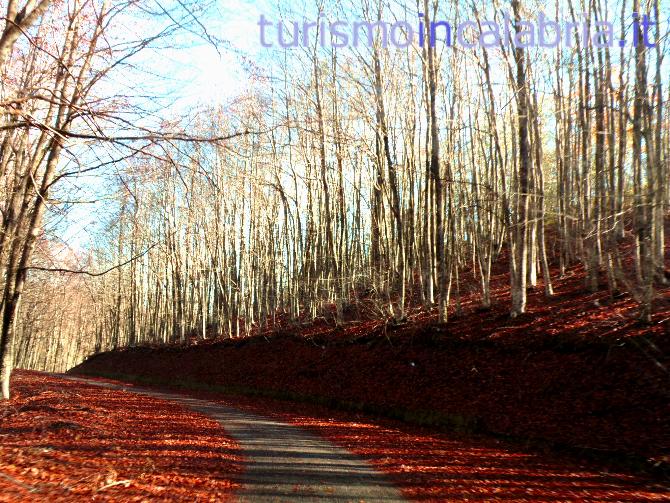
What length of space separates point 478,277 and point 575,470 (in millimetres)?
11912

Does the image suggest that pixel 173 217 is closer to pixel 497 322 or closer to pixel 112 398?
pixel 112 398

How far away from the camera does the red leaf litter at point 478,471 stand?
4.89m

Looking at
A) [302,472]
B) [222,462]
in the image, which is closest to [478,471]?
[302,472]

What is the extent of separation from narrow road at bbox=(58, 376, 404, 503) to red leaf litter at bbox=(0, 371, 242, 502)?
0.89ft

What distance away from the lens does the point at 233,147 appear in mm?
5117

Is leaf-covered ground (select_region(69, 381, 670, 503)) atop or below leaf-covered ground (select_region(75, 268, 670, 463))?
below

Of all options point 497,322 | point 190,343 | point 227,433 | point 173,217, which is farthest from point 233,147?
point 190,343

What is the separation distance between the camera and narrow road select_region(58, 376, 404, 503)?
4742 millimetres

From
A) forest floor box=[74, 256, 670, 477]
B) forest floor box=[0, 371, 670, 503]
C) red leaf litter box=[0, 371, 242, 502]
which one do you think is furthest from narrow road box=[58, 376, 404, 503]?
forest floor box=[74, 256, 670, 477]

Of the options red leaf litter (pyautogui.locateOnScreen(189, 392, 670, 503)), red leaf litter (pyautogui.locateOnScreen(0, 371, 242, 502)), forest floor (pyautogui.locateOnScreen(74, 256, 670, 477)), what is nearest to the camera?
red leaf litter (pyautogui.locateOnScreen(0, 371, 242, 502))

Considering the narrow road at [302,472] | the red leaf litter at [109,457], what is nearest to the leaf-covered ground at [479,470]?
the narrow road at [302,472]

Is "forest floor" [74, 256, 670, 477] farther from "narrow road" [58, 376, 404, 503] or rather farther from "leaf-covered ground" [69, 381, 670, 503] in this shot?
"narrow road" [58, 376, 404, 503]

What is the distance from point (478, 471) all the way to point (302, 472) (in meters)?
2.16

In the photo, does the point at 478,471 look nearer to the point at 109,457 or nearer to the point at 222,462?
the point at 222,462
